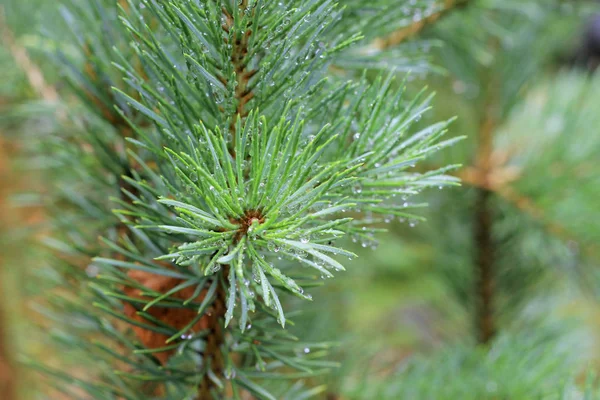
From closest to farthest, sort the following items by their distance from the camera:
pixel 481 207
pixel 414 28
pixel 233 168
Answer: pixel 233 168
pixel 414 28
pixel 481 207

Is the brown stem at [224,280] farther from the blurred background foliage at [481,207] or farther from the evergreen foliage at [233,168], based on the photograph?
the blurred background foliage at [481,207]

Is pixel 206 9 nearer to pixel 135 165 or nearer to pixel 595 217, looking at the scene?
pixel 135 165

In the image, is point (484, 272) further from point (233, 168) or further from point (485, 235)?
point (233, 168)

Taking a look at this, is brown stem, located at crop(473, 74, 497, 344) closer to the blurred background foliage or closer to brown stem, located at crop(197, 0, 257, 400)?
the blurred background foliage

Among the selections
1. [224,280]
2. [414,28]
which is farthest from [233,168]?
[414,28]

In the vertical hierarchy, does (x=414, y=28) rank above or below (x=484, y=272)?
above

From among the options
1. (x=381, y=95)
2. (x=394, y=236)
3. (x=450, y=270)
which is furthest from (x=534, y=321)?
(x=381, y=95)

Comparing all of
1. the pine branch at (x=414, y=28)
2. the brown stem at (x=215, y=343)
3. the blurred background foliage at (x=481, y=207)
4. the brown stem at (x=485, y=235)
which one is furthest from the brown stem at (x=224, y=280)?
the brown stem at (x=485, y=235)
